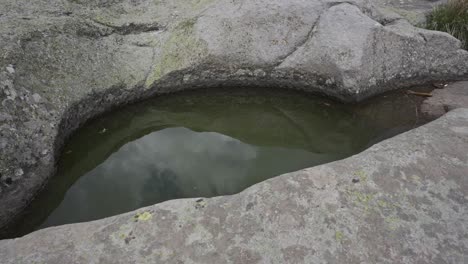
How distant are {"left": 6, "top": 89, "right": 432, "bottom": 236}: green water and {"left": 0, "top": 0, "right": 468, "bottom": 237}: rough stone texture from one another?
0.18 m

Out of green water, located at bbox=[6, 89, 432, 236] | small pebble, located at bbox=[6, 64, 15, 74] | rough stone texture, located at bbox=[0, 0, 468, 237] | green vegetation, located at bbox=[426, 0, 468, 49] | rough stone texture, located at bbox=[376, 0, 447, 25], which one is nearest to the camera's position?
green water, located at bbox=[6, 89, 432, 236]

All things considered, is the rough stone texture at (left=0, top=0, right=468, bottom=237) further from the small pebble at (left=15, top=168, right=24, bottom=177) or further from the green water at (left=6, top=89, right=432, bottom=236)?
the small pebble at (left=15, top=168, right=24, bottom=177)

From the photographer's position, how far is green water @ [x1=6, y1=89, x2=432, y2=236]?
9.45ft

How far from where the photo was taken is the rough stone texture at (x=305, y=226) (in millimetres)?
1846

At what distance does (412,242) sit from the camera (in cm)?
189

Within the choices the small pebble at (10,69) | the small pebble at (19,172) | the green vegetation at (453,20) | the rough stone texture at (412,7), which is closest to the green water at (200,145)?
the small pebble at (19,172)

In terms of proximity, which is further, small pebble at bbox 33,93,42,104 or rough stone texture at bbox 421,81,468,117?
rough stone texture at bbox 421,81,468,117

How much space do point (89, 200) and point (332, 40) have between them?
2842 mm

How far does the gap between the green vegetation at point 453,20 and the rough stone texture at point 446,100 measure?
3.12 feet

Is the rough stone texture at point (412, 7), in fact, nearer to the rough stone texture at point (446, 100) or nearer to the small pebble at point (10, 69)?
the rough stone texture at point (446, 100)

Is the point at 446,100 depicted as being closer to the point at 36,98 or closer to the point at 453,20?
the point at 453,20

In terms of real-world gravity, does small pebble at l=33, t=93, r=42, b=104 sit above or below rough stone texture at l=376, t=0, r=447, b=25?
above

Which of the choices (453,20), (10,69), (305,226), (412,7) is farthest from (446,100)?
(10,69)

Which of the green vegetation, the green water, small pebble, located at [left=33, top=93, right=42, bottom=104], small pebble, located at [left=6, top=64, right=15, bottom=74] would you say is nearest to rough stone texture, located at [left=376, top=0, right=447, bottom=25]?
the green vegetation
